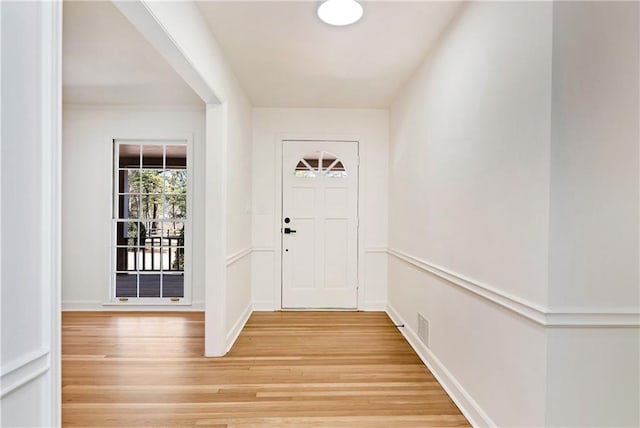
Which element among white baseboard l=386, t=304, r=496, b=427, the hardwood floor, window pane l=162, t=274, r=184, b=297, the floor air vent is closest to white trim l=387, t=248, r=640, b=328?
white baseboard l=386, t=304, r=496, b=427

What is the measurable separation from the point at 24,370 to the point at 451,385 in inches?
86.5

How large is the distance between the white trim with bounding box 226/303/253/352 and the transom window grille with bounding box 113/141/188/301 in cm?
89

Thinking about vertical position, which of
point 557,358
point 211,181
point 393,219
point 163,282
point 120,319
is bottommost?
point 120,319

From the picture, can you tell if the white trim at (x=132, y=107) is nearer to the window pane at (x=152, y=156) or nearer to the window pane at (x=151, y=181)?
the window pane at (x=152, y=156)

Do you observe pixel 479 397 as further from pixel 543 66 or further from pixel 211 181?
pixel 211 181

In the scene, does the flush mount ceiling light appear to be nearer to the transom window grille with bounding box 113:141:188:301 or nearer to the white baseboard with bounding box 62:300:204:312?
the transom window grille with bounding box 113:141:188:301

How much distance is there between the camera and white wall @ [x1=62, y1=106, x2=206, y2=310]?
4215mm

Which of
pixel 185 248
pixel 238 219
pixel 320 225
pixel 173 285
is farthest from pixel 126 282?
pixel 320 225

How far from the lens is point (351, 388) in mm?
2381

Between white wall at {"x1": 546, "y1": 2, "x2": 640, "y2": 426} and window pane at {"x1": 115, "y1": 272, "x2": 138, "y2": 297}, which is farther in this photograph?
window pane at {"x1": 115, "y1": 272, "x2": 138, "y2": 297}

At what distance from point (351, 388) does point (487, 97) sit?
6.39 ft

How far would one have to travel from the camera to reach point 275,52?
112 inches

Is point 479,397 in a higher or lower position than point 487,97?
lower

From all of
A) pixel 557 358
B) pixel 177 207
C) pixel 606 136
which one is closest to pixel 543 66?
pixel 606 136
